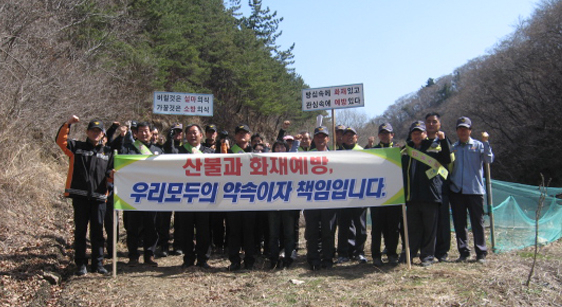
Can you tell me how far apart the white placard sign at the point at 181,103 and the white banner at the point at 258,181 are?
2.90m

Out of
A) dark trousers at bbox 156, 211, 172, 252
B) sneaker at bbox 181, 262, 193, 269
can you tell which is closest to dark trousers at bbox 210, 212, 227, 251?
dark trousers at bbox 156, 211, 172, 252

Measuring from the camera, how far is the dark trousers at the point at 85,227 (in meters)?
5.99

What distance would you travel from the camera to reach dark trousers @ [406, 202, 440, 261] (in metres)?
6.15

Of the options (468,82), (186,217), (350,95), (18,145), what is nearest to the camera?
(186,217)

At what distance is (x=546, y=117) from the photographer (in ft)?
101

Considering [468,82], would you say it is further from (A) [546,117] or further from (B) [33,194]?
(B) [33,194]

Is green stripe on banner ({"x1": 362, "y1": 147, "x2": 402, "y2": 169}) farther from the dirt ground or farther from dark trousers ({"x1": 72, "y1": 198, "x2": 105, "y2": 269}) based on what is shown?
dark trousers ({"x1": 72, "y1": 198, "x2": 105, "y2": 269})

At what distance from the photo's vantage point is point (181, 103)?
8977 mm

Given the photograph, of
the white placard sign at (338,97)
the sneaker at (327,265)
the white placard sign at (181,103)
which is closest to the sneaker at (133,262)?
the sneaker at (327,265)

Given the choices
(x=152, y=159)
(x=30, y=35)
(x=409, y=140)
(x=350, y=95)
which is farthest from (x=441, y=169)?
(x=30, y=35)

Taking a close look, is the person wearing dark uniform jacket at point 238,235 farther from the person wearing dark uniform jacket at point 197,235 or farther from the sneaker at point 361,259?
the sneaker at point 361,259

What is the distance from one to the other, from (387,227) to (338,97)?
3144 millimetres

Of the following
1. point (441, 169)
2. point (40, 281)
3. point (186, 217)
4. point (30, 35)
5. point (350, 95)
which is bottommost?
point (40, 281)

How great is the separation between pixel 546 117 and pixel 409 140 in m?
29.4
